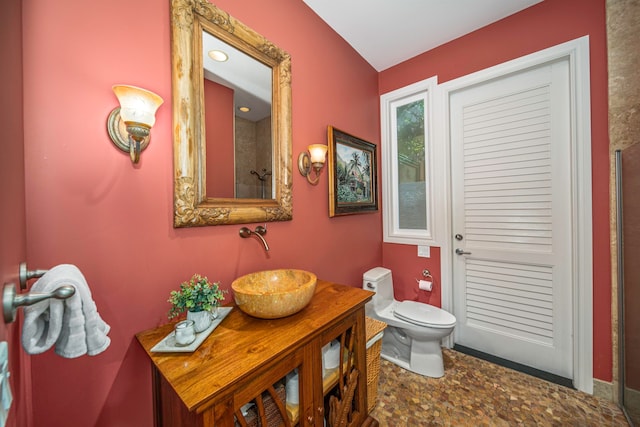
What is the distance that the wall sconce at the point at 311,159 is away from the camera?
1.59 metres

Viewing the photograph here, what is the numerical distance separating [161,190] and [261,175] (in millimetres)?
508

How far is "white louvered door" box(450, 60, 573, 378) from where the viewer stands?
67.1 inches

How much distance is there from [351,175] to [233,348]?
1.59 metres

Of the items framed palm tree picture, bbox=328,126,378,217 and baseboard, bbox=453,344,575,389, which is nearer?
baseboard, bbox=453,344,575,389

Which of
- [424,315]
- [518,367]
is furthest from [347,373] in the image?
[518,367]

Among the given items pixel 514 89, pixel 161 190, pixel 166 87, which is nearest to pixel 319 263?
pixel 161 190

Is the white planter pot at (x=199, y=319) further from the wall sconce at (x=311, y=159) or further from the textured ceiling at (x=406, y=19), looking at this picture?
the textured ceiling at (x=406, y=19)

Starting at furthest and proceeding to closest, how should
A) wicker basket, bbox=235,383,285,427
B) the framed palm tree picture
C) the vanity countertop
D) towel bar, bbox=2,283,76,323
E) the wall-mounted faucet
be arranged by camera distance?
the framed palm tree picture
the wall-mounted faucet
wicker basket, bbox=235,383,285,427
the vanity countertop
towel bar, bbox=2,283,76,323

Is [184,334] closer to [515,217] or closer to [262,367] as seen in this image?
[262,367]

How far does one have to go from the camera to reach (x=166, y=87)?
102cm

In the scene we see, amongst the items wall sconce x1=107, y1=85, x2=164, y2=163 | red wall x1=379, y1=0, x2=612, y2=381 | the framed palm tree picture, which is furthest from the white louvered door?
wall sconce x1=107, y1=85, x2=164, y2=163

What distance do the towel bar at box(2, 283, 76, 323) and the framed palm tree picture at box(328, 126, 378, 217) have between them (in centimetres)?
149

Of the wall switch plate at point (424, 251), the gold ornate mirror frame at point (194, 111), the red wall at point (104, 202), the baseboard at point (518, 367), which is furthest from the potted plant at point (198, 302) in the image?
the baseboard at point (518, 367)

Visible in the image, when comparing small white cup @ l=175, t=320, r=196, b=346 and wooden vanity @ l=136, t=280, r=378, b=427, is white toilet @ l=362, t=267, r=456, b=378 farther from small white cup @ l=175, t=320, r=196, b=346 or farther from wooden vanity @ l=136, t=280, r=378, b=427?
small white cup @ l=175, t=320, r=196, b=346
